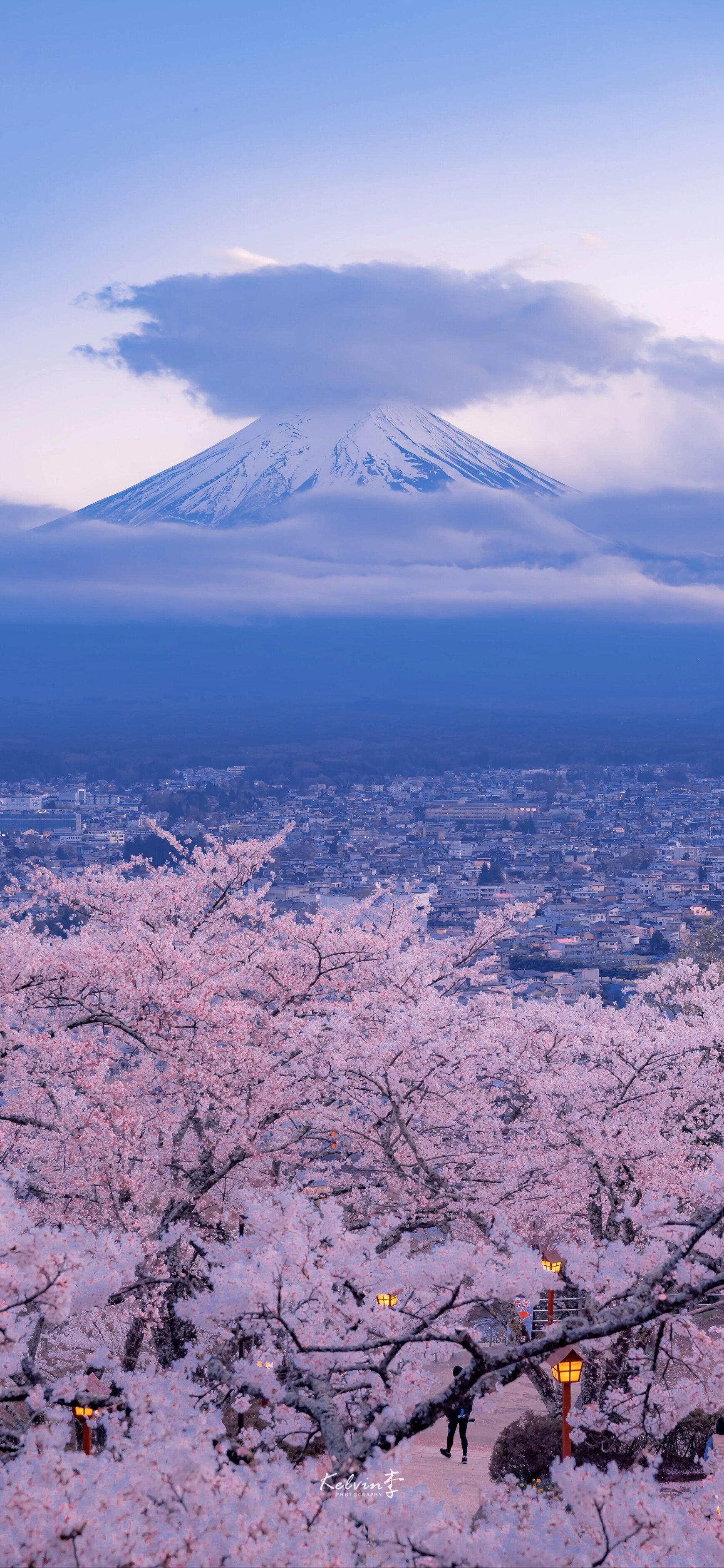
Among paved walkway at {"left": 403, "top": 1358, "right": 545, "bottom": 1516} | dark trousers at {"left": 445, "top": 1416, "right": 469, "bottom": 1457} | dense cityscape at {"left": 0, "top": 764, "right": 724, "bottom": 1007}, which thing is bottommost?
paved walkway at {"left": 403, "top": 1358, "right": 545, "bottom": 1516}

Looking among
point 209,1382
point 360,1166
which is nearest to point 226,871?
point 360,1166

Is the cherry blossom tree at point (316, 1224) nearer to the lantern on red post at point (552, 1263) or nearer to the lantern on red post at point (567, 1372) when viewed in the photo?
the lantern on red post at point (567, 1372)

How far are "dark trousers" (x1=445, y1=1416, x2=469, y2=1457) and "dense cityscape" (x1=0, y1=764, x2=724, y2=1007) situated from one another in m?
4.82

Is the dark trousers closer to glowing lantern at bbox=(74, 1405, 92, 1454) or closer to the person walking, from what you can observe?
the person walking

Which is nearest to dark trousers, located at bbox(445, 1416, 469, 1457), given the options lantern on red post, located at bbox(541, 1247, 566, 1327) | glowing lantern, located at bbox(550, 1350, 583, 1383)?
lantern on red post, located at bbox(541, 1247, 566, 1327)

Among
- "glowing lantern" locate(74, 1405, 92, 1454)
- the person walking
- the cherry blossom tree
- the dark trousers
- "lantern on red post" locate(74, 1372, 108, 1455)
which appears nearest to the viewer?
the cherry blossom tree

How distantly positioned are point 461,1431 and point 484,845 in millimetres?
50307

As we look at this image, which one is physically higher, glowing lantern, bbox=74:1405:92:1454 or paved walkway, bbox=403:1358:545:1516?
glowing lantern, bbox=74:1405:92:1454

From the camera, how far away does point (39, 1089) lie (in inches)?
357

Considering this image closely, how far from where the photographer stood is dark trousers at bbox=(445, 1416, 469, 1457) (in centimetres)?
926

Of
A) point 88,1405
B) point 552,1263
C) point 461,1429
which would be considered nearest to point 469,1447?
point 461,1429

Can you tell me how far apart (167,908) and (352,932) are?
2.48m

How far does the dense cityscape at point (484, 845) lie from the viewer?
34031 mm

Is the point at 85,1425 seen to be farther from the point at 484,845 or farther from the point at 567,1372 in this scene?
the point at 484,845
